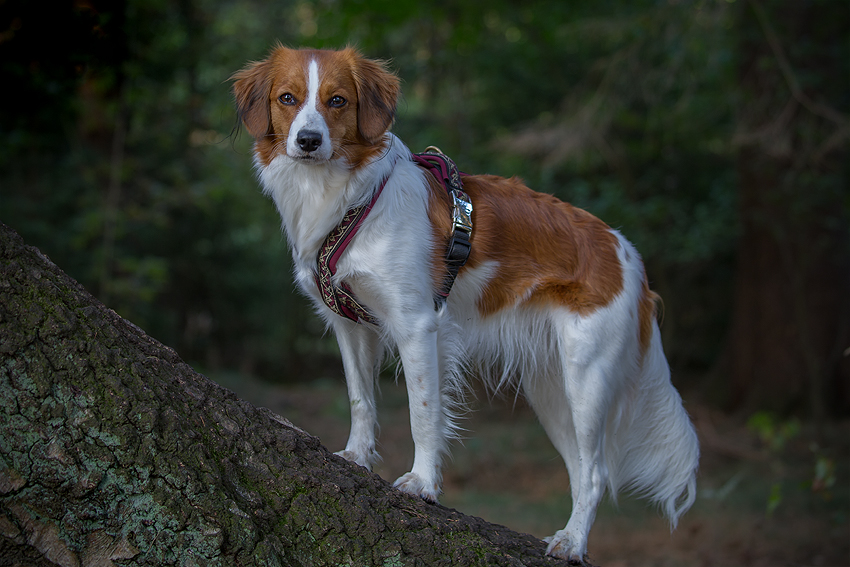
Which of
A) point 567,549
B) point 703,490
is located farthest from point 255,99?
point 703,490

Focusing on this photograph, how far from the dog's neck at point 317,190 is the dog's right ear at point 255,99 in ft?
0.46

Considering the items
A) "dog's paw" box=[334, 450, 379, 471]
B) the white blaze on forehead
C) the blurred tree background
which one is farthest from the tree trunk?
"dog's paw" box=[334, 450, 379, 471]

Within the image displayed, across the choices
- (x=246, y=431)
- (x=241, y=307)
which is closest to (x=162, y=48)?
(x=241, y=307)

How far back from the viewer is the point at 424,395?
253 centimetres

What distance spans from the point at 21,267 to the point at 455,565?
4.30ft

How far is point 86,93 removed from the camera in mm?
7562

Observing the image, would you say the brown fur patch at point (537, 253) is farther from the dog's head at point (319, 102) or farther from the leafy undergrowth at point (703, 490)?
the leafy undergrowth at point (703, 490)

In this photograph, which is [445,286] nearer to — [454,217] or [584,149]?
[454,217]

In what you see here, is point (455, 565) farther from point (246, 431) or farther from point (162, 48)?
point (162, 48)

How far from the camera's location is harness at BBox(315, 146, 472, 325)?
2535 mm

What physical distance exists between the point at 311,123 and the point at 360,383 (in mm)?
1051

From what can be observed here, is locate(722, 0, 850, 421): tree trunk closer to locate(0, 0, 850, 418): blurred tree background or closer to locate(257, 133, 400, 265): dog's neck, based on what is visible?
locate(0, 0, 850, 418): blurred tree background

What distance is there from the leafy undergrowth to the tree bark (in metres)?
2.09

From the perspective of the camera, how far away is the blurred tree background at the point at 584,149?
6305mm
